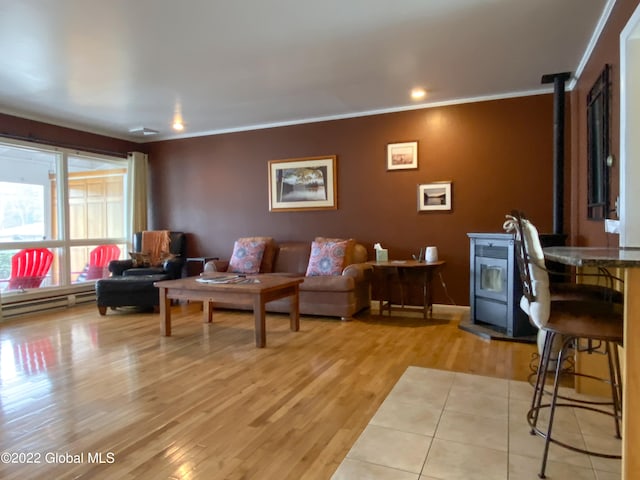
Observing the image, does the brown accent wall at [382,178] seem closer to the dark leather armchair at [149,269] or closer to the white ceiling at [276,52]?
the white ceiling at [276,52]

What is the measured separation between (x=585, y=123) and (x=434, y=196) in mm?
1669

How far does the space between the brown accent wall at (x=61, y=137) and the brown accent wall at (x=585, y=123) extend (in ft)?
→ 19.3

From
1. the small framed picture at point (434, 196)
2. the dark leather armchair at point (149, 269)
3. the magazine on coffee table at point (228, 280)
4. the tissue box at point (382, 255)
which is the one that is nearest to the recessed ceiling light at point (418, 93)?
the small framed picture at point (434, 196)

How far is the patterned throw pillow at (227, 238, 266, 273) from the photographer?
5.20 m

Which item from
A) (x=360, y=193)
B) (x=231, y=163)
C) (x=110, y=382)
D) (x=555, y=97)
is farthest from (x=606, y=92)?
Answer: (x=231, y=163)

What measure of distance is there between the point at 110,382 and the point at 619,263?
2.87 m

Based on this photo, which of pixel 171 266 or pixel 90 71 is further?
pixel 171 266

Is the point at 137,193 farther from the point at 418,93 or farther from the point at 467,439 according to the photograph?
the point at 467,439

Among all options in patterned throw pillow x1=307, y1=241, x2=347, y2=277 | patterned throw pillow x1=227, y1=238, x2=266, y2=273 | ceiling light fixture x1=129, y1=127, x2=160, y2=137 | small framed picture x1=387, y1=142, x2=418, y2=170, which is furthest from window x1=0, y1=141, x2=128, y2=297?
small framed picture x1=387, y1=142, x2=418, y2=170

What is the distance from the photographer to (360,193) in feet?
17.0

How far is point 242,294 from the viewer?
3494 mm

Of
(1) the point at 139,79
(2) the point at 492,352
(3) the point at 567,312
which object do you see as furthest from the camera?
(1) the point at 139,79

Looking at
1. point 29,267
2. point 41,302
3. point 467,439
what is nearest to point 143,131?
point 29,267

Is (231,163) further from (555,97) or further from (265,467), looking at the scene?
(265,467)
